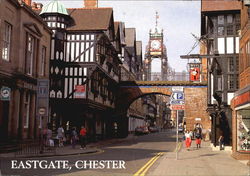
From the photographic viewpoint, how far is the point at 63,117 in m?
31.8

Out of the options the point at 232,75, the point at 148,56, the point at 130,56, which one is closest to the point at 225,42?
the point at 232,75

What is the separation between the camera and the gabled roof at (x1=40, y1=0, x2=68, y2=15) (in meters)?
31.3

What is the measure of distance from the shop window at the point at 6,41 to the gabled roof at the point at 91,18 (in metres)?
10.6

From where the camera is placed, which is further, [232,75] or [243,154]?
[232,75]

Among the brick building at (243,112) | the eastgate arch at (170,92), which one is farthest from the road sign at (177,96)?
the eastgate arch at (170,92)

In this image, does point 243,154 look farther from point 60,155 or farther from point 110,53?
point 110,53

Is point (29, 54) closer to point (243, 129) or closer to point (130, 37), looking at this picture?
point (243, 129)

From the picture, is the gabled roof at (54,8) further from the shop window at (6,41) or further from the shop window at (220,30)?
the shop window at (220,30)

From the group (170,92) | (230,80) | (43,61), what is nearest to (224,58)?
(230,80)

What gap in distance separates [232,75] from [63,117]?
47.5 ft

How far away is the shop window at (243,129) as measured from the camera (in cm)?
1870

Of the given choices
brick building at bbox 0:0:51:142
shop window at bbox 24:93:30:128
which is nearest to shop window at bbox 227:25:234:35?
brick building at bbox 0:0:51:142

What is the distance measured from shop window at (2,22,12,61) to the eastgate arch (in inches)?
933

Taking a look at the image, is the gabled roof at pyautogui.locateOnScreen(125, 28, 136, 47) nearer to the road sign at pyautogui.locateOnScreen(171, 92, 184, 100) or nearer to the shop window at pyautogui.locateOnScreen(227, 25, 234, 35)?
the shop window at pyautogui.locateOnScreen(227, 25, 234, 35)
